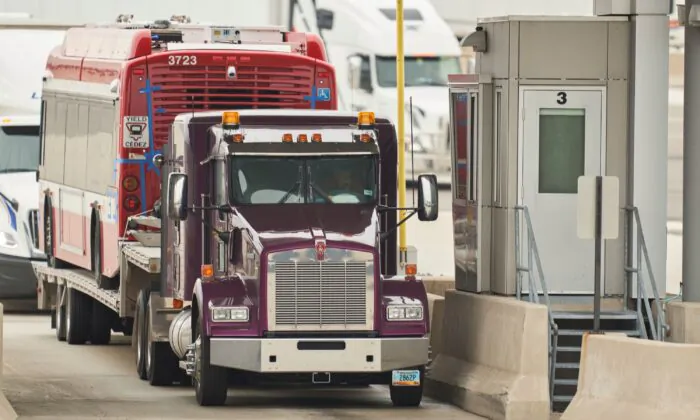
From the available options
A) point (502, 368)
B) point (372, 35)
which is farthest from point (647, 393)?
point (372, 35)

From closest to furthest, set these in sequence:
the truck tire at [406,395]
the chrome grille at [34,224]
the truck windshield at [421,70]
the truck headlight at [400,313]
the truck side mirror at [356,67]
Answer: the truck headlight at [400,313]
the truck tire at [406,395]
the chrome grille at [34,224]
the truck side mirror at [356,67]
the truck windshield at [421,70]

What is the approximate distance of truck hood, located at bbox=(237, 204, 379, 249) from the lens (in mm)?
19453

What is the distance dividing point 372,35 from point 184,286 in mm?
27149

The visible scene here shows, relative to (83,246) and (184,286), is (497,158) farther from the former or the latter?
(83,246)

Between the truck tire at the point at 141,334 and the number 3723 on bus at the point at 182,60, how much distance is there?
107 inches

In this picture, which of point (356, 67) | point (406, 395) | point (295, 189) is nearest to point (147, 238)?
point (295, 189)

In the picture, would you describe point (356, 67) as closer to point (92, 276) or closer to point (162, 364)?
point (92, 276)

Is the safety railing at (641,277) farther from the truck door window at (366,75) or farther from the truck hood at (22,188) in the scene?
the truck door window at (366,75)

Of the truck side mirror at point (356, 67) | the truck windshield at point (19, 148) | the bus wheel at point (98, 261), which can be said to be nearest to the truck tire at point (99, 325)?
the bus wheel at point (98, 261)

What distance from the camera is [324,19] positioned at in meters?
47.8

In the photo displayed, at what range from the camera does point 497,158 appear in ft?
68.0

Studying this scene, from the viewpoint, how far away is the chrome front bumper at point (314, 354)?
1912 cm

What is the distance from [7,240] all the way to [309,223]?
12.1 m

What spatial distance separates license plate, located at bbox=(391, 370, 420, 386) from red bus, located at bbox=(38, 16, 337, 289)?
202 inches
